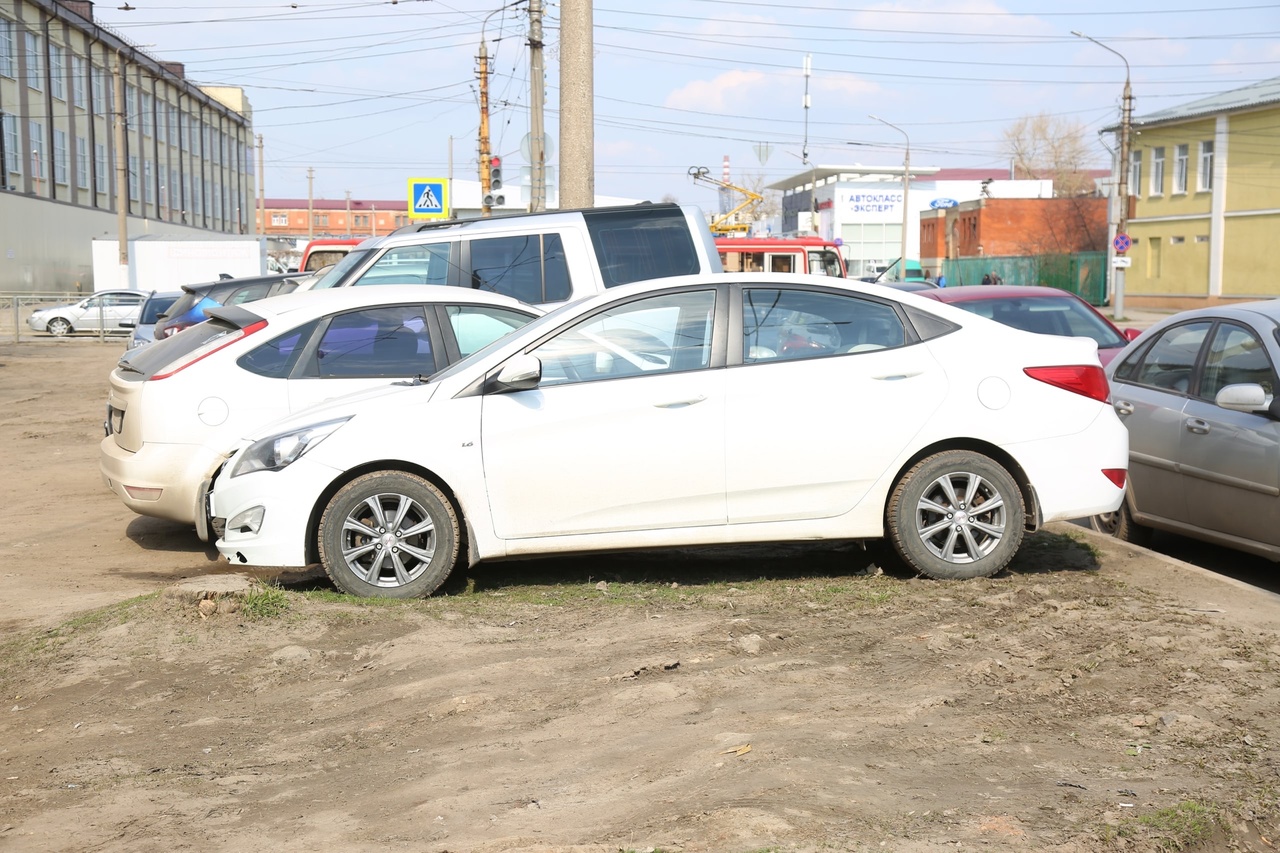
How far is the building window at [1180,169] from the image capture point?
5169cm

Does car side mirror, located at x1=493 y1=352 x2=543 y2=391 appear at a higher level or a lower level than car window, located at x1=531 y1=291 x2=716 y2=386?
lower

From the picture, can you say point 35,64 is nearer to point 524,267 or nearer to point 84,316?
point 84,316

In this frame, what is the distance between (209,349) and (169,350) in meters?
0.56

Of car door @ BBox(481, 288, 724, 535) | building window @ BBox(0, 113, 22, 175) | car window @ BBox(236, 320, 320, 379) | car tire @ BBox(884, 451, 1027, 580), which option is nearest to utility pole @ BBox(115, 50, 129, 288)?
building window @ BBox(0, 113, 22, 175)

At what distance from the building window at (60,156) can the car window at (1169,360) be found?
198ft

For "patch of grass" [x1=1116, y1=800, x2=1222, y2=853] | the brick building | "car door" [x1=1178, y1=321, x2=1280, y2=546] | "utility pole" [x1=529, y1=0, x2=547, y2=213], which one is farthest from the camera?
the brick building

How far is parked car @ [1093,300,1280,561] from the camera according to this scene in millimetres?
6945

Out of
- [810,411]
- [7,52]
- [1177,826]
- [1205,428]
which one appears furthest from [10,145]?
[1177,826]

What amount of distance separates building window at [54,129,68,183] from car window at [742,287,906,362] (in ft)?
199

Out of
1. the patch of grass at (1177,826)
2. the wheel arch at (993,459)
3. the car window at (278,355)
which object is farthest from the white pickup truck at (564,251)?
the patch of grass at (1177,826)

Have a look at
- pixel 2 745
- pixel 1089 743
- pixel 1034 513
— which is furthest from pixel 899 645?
pixel 2 745

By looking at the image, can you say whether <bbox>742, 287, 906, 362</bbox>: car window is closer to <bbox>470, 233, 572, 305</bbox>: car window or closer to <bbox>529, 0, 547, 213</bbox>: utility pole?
<bbox>470, 233, 572, 305</bbox>: car window

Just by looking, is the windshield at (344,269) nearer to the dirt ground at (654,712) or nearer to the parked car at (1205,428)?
the dirt ground at (654,712)

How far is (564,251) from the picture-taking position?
9859mm
